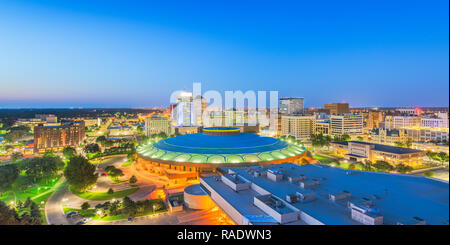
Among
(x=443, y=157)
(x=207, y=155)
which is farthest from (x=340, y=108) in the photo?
(x=207, y=155)

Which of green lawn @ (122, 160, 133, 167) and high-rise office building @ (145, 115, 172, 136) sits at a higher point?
high-rise office building @ (145, 115, 172, 136)

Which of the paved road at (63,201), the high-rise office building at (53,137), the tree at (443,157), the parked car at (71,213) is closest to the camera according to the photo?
the paved road at (63,201)

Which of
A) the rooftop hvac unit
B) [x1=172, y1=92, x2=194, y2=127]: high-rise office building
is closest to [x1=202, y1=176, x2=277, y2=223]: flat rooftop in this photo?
the rooftop hvac unit

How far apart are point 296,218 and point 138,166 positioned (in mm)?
30734

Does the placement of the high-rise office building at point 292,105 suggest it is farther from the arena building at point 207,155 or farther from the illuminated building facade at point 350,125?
the arena building at point 207,155

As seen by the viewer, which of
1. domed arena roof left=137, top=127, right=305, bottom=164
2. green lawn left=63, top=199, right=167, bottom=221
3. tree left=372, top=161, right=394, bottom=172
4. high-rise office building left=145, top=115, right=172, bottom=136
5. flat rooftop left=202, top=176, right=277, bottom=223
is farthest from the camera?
high-rise office building left=145, top=115, right=172, bottom=136

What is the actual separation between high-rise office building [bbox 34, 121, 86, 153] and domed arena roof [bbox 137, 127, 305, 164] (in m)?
27.4

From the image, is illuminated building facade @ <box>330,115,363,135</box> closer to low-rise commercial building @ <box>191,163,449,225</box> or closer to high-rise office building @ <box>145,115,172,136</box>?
low-rise commercial building @ <box>191,163,449,225</box>

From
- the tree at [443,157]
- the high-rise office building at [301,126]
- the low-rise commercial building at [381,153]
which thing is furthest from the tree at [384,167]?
the high-rise office building at [301,126]

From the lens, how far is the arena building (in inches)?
1266

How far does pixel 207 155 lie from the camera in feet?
111

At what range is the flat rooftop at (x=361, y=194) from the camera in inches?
534

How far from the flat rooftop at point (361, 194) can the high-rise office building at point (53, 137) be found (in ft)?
159

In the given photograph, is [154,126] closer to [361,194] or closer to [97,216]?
[97,216]
